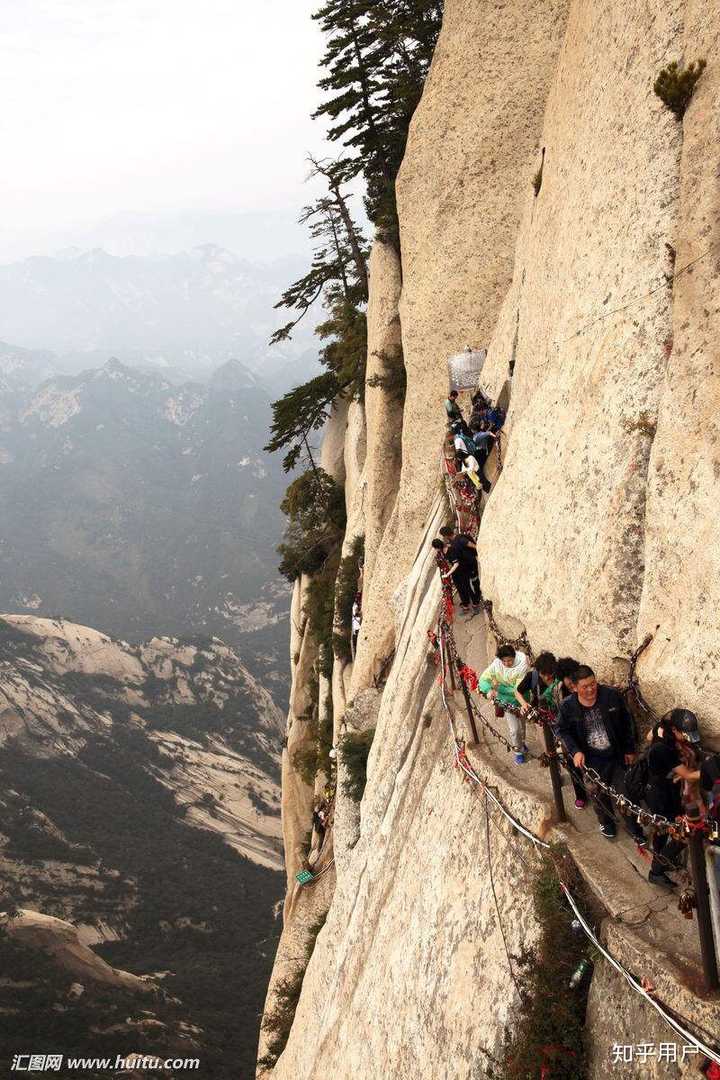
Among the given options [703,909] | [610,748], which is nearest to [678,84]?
[610,748]

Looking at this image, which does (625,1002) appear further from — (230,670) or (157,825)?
(230,670)

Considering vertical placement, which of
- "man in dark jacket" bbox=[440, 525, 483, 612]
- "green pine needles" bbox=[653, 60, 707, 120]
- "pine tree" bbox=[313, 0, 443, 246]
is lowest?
"man in dark jacket" bbox=[440, 525, 483, 612]

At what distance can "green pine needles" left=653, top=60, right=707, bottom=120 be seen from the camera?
1084 cm

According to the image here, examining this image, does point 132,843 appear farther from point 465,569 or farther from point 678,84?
point 678,84

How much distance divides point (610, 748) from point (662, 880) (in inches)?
58.2

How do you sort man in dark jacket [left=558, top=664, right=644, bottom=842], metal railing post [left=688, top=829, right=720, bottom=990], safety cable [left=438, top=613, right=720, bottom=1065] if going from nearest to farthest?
metal railing post [left=688, top=829, right=720, bottom=990] → safety cable [left=438, top=613, right=720, bottom=1065] → man in dark jacket [left=558, top=664, right=644, bottom=842]

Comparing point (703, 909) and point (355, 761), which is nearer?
point (703, 909)

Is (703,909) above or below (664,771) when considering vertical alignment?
below

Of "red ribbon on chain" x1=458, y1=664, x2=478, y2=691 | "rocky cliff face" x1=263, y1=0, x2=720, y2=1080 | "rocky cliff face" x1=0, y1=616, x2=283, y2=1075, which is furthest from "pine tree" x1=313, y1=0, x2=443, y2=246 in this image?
"rocky cliff face" x1=0, y1=616, x2=283, y2=1075

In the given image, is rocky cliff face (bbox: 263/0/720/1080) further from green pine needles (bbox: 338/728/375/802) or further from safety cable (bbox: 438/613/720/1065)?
green pine needles (bbox: 338/728/375/802)

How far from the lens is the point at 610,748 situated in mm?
8836

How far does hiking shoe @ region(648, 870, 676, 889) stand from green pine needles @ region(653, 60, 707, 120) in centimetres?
1081

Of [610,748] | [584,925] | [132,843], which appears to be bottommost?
[584,925]

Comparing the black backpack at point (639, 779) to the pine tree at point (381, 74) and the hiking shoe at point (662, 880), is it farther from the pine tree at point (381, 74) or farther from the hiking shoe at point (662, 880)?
the pine tree at point (381, 74)
